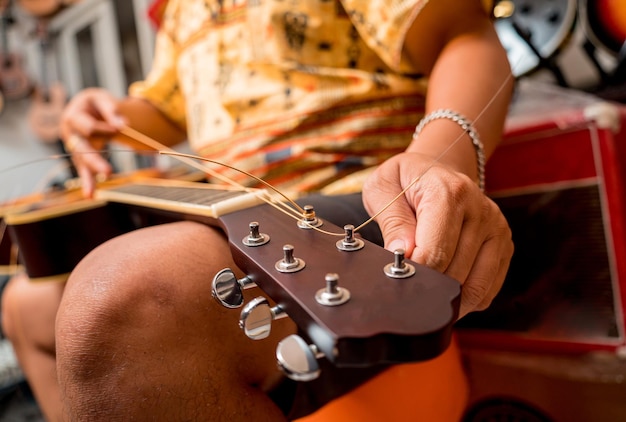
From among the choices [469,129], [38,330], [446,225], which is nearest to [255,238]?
[446,225]

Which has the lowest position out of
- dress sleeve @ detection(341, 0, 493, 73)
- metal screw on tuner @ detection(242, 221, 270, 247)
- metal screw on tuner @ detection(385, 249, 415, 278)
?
metal screw on tuner @ detection(242, 221, 270, 247)

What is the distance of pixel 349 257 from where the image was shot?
335 millimetres

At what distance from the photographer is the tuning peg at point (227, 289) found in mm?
321

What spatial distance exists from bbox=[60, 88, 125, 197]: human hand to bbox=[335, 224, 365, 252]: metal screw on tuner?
0.68 meters

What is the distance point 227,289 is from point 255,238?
0.20 ft

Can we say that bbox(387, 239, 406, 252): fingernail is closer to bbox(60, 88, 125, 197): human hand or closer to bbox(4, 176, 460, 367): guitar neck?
bbox(4, 176, 460, 367): guitar neck

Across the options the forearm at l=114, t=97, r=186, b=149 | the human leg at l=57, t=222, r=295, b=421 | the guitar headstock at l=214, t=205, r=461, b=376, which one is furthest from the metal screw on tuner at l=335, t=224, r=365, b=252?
the forearm at l=114, t=97, r=186, b=149

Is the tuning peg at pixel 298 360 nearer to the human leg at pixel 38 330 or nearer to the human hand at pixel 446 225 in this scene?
the human hand at pixel 446 225

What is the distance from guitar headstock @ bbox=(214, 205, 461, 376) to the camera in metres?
0.25

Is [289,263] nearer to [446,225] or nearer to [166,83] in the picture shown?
[446,225]

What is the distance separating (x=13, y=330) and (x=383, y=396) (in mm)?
739

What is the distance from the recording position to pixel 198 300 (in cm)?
39

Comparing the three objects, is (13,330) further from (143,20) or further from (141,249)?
(143,20)

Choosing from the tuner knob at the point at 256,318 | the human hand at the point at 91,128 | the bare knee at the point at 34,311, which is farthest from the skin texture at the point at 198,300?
the human hand at the point at 91,128
